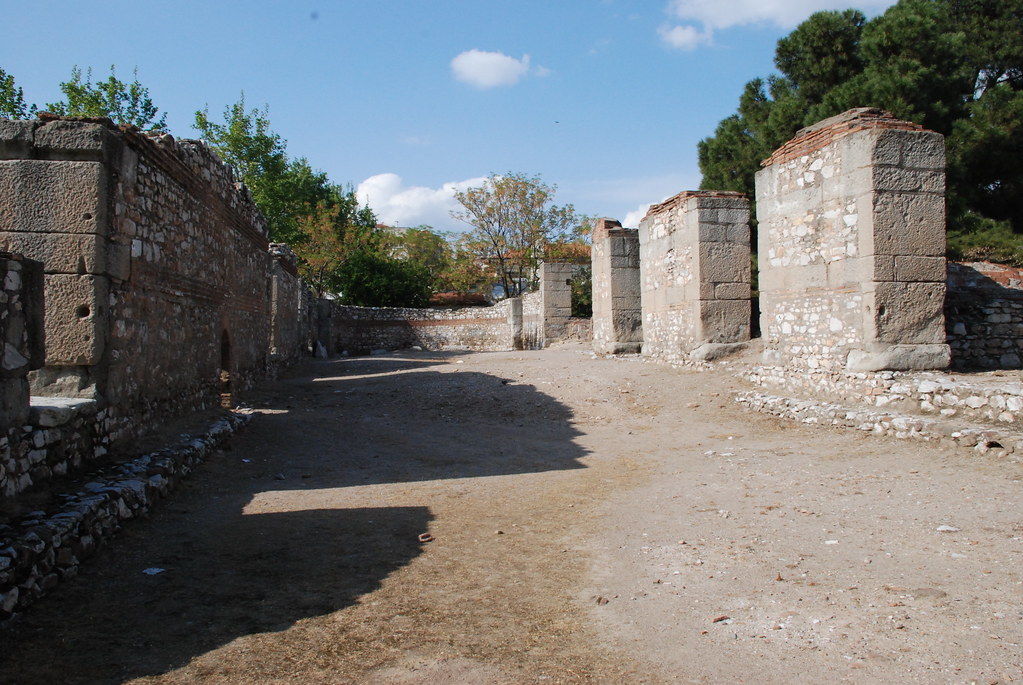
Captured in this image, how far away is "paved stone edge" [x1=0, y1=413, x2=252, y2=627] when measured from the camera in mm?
3316

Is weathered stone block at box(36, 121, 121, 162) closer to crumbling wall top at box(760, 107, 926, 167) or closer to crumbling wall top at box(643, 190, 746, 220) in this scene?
crumbling wall top at box(760, 107, 926, 167)

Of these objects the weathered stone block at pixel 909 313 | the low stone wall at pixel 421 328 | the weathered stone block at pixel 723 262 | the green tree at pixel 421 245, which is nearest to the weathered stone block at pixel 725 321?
the weathered stone block at pixel 723 262

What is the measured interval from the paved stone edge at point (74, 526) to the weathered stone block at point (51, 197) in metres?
1.91

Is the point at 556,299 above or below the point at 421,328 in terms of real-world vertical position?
above

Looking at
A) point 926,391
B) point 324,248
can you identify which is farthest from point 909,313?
point 324,248

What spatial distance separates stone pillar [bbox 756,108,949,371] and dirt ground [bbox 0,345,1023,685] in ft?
5.12

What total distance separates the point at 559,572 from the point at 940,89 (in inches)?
749

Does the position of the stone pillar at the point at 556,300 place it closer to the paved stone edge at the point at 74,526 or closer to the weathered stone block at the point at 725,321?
the weathered stone block at the point at 725,321

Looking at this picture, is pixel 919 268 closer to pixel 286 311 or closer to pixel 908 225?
pixel 908 225

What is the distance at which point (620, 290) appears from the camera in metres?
16.5

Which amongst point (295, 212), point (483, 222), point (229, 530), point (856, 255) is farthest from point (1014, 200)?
point (295, 212)

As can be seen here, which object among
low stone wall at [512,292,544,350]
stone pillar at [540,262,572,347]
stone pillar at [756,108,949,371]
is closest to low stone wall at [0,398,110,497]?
stone pillar at [756,108,949,371]

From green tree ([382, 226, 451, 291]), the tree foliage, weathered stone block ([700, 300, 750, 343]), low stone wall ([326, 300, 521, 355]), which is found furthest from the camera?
green tree ([382, 226, 451, 291])

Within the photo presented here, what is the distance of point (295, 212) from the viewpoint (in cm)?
3844
